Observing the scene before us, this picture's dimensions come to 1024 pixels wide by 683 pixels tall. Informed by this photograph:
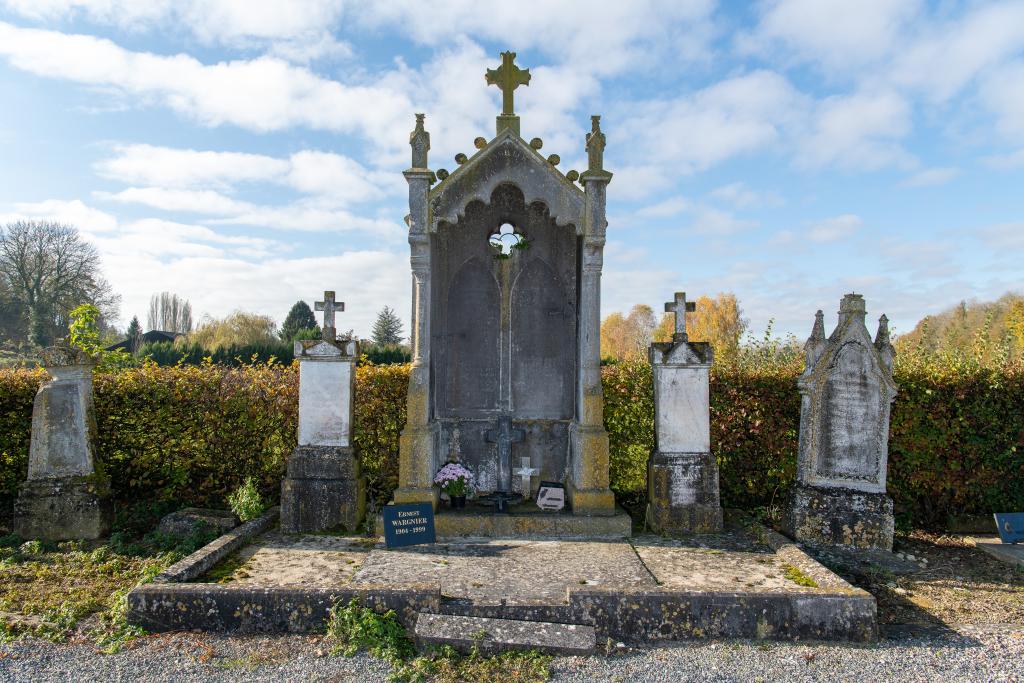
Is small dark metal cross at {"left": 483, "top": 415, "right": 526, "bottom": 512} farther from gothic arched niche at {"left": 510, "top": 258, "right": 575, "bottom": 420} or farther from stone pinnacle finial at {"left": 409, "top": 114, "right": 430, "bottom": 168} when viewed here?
stone pinnacle finial at {"left": 409, "top": 114, "right": 430, "bottom": 168}

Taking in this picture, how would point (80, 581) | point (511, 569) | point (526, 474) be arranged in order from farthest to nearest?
point (526, 474) < point (80, 581) < point (511, 569)

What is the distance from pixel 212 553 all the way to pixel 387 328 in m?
34.8

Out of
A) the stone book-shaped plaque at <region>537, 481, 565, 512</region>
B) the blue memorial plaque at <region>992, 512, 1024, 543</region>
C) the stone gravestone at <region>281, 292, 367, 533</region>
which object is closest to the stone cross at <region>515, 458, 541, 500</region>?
the stone book-shaped plaque at <region>537, 481, 565, 512</region>

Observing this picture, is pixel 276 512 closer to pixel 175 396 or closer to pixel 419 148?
pixel 175 396

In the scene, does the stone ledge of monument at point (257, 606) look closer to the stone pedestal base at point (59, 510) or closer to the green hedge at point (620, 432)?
the stone pedestal base at point (59, 510)

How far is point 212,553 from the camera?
5285 mm

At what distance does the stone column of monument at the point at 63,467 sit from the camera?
6680mm

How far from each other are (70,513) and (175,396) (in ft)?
5.33

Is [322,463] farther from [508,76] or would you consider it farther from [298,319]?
[298,319]

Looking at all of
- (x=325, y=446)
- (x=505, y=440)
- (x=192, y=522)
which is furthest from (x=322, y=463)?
(x=505, y=440)

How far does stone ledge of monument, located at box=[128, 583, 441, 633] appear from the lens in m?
4.33

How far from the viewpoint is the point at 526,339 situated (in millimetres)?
7500

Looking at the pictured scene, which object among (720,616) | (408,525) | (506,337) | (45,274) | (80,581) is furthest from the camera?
(45,274)

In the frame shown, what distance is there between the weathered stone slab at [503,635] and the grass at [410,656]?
0.05 m
